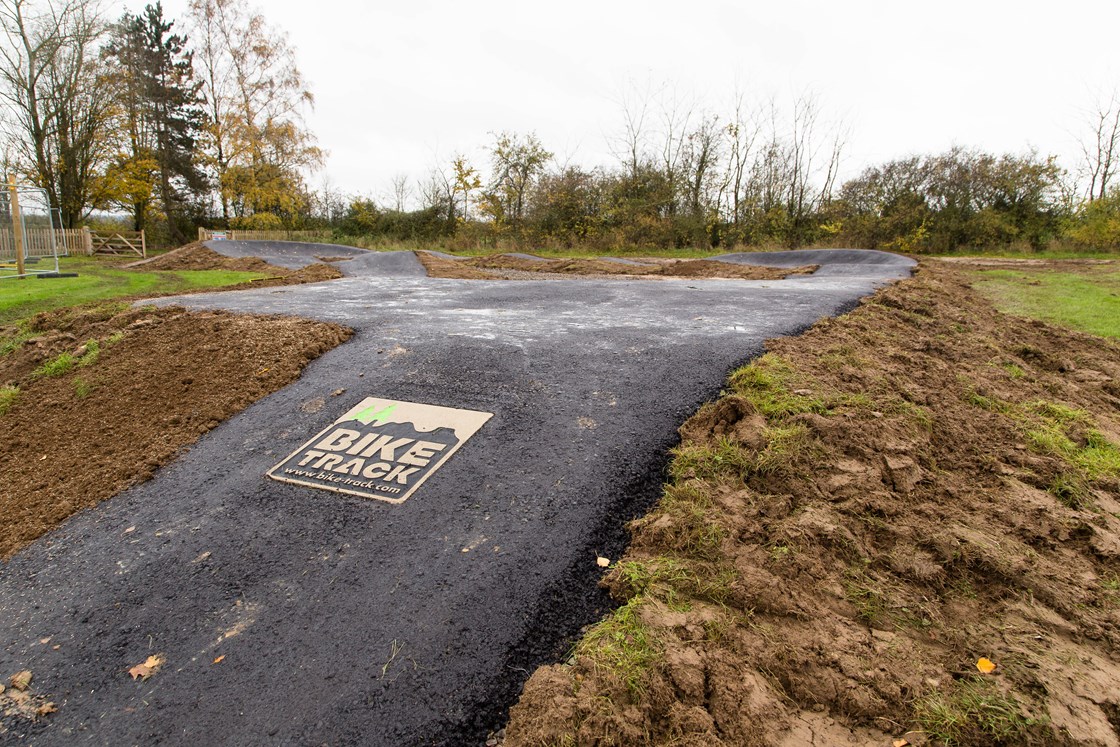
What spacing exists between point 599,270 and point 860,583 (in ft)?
44.0

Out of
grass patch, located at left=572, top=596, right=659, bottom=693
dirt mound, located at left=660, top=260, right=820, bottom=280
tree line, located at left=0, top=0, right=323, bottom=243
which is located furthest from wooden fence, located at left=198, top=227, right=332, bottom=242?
grass patch, located at left=572, top=596, right=659, bottom=693

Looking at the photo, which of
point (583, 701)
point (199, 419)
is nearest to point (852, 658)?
point (583, 701)

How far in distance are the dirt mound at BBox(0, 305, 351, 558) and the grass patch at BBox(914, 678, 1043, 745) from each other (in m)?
3.93

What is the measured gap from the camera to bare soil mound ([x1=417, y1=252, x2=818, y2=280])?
1371 centimetres

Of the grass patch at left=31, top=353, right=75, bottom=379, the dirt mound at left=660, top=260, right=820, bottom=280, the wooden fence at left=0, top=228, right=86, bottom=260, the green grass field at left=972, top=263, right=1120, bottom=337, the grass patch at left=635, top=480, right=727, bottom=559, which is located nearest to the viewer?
the grass patch at left=635, top=480, right=727, bottom=559

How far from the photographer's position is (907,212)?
784 inches

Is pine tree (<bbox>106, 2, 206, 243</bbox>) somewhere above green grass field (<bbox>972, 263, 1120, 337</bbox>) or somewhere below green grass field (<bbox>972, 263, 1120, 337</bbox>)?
above

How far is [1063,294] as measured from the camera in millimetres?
9672

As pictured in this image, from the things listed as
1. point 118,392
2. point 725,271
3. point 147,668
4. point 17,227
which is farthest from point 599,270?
point 147,668

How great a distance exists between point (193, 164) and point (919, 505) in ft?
108

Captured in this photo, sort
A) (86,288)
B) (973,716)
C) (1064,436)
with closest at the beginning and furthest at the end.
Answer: (973,716) < (1064,436) < (86,288)

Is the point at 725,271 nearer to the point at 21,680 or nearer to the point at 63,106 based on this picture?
the point at 21,680

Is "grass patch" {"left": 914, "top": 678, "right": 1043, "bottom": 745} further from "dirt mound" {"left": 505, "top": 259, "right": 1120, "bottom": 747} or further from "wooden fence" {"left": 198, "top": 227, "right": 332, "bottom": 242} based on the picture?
"wooden fence" {"left": 198, "top": 227, "right": 332, "bottom": 242}

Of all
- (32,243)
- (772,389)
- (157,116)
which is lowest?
(772,389)
